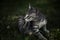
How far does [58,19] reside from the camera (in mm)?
2125

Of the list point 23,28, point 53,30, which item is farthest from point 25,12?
point 53,30

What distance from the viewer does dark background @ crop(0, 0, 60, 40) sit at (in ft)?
6.99

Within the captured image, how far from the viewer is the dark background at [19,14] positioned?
2.13 metres

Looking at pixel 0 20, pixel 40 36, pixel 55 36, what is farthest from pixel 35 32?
pixel 0 20

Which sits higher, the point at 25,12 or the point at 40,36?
the point at 25,12

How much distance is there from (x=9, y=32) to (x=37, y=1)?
44 centimetres

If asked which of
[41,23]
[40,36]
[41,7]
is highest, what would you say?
[41,7]

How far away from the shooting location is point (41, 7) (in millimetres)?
2139

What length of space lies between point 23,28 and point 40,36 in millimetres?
196

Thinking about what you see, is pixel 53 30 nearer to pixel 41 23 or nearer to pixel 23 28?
pixel 41 23

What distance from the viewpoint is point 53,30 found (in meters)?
2.12

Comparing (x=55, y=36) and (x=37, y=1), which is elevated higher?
(x=37, y=1)

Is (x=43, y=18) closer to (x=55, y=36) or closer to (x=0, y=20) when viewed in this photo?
(x=55, y=36)

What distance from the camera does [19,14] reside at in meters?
2.16
